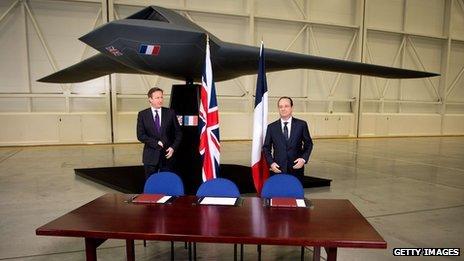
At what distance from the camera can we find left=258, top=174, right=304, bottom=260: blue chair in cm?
319

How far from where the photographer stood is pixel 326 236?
210cm

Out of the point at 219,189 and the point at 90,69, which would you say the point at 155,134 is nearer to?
the point at 219,189

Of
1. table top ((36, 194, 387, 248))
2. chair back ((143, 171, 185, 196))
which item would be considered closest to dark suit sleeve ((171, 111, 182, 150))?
chair back ((143, 171, 185, 196))

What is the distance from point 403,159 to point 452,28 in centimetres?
1153

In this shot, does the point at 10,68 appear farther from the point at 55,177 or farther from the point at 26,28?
the point at 55,177

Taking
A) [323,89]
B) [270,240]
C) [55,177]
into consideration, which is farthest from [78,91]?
[270,240]

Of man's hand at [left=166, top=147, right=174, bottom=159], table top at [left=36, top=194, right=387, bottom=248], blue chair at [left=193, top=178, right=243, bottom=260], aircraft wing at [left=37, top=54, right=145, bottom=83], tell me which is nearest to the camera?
table top at [left=36, top=194, right=387, bottom=248]

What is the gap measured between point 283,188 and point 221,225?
113 cm

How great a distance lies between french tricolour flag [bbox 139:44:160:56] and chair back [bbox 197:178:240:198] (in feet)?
7.33

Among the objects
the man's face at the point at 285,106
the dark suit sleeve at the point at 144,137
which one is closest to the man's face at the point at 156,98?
the dark suit sleeve at the point at 144,137

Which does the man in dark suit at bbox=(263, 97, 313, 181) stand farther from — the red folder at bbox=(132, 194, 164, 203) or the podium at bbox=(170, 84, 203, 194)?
the podium at bbox=(170, 84, 203, 194)

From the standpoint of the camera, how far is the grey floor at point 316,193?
3402mm

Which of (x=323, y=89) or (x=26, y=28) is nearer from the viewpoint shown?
(x=26, y=28)

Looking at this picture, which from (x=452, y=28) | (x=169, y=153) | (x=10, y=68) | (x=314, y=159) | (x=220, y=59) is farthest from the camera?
(x=452, y=28)
